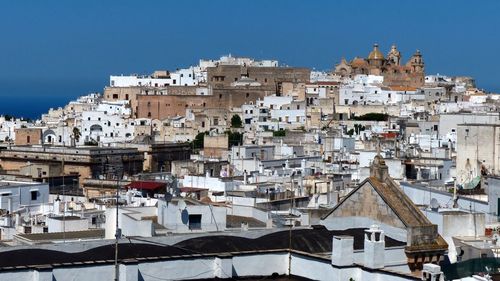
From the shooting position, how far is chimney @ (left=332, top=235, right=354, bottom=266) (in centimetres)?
1419

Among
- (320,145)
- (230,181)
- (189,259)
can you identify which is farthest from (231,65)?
(189,259)

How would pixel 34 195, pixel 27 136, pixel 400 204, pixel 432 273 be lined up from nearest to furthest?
pixel 432 273, pixel 400 204, pixel 34 195, pixel 27 136

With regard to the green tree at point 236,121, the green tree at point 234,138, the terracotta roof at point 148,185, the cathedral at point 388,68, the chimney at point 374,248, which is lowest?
the chimney at point 374,248

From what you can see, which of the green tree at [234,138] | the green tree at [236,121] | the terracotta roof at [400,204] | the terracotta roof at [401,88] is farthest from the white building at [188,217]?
the terracotta roof at [401,88]

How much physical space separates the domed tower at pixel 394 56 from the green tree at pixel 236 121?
26976 millimetres

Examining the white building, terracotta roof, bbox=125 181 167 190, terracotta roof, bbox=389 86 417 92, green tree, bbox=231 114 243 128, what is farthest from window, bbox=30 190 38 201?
terracotta roof, bbox=389 86 417 92

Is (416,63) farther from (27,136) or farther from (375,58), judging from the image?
(27,136)

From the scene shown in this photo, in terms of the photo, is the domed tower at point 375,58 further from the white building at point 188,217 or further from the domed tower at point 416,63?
the white building at point 188,217

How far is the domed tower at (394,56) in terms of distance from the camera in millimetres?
96381

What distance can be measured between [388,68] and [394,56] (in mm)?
7055

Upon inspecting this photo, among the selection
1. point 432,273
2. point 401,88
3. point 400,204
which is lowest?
point 432,273

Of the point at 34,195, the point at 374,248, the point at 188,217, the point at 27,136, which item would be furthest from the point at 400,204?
the point at 27,136

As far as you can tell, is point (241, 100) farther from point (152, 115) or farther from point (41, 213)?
point (41, 213)

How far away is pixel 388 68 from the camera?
90.9 m
